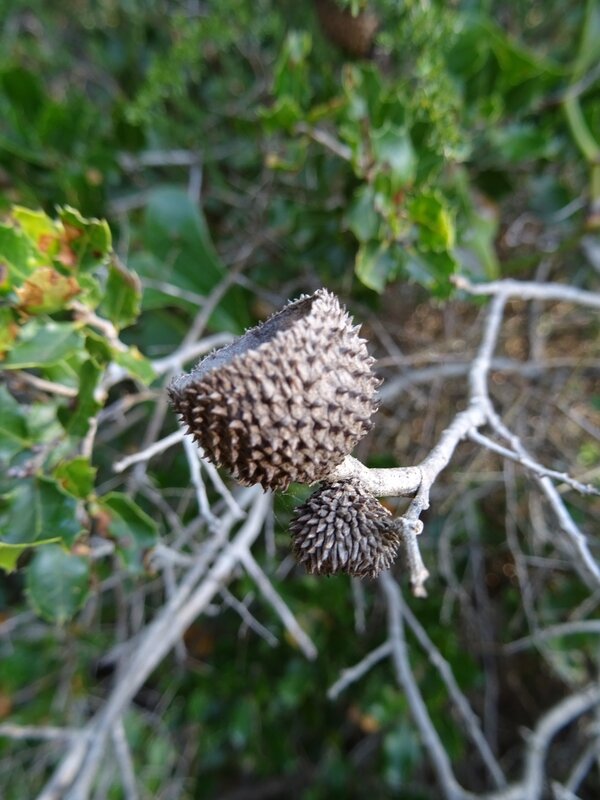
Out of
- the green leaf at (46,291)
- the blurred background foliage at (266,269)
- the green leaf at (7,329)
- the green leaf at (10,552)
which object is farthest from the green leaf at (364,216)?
the green leaf at (10,552)

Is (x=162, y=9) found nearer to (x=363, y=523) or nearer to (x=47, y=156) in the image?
(x=47, y=156)

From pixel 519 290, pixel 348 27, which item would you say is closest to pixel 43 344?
pixel 519 290

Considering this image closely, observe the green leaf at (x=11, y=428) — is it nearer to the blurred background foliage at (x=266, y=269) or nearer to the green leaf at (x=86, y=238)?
the blurred background foliage at (x=266, y=269)

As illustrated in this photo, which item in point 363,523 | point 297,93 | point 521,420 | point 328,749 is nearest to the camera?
point 363,523

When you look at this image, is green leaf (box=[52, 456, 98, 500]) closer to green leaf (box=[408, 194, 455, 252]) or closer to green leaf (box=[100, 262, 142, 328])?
green leaf (box=[100, 262, 142, 328])

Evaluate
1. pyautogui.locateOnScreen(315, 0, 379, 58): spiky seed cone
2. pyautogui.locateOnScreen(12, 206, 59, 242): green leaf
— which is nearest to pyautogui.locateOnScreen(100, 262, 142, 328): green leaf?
pyautogui.locateOnScreen(12, 206, 59, 242): green leaf

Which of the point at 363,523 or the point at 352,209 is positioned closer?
the point at 363,523

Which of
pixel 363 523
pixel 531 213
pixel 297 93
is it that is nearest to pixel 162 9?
pixel 297 93

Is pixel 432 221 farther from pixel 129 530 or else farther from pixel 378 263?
pixel 129 530
